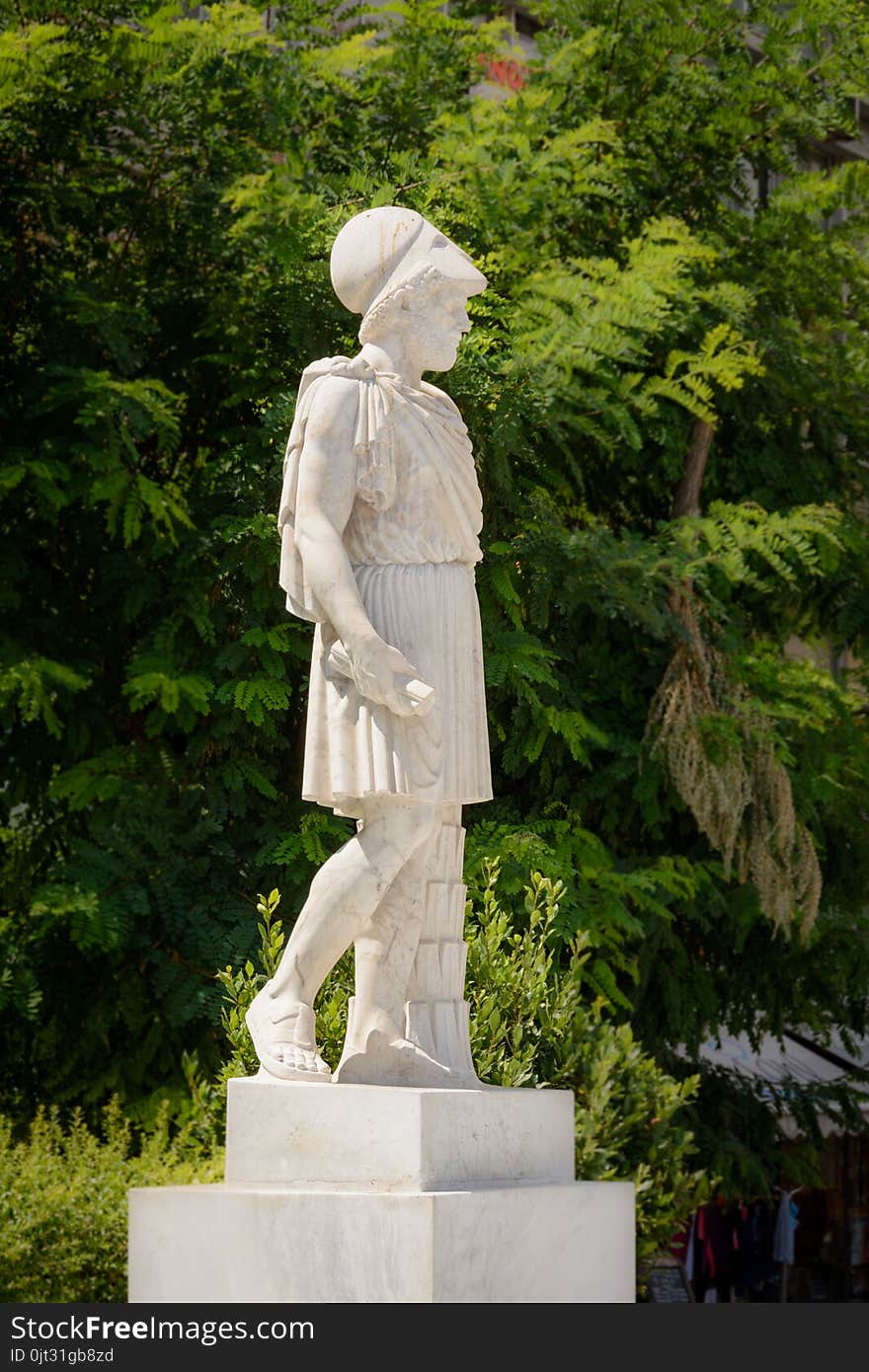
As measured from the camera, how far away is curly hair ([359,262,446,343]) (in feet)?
19.7

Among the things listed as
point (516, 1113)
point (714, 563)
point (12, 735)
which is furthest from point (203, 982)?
point (516, 1113)

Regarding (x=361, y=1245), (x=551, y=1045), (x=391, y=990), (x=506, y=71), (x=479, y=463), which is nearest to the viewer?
(x=361, y=1245)

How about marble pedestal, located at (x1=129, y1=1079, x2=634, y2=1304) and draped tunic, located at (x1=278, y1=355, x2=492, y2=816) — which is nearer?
marble pedestal, located at (x1=129, y1=1079, x2=634, y2=1304)

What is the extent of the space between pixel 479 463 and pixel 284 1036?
6.14m

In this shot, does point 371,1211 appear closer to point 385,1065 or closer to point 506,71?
point 385,1065

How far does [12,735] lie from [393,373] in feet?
20.6

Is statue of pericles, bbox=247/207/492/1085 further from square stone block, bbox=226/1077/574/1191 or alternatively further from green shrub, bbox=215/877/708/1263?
green shrub, bbox=215/877/708/1263

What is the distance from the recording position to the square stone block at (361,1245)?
16.8 feet

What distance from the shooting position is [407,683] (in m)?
5.64

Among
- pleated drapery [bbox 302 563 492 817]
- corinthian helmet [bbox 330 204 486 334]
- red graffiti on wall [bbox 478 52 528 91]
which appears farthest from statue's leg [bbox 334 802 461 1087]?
red graffiti on wall [bbox 478 52 528 91]

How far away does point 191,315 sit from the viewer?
12539mm

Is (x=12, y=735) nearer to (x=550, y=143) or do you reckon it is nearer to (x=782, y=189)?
(x=550, y=143)

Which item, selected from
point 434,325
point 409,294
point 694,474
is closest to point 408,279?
point 409,294

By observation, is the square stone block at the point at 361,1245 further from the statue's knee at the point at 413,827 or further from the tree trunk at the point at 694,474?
the tree trunk at the point at 694,474
